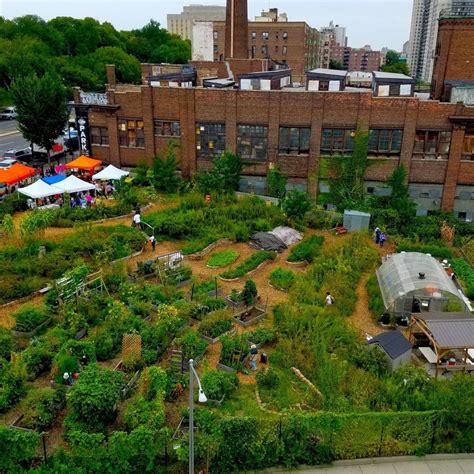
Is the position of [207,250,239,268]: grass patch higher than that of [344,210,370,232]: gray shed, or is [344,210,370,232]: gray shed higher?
[344,210,370,232]: gray shed

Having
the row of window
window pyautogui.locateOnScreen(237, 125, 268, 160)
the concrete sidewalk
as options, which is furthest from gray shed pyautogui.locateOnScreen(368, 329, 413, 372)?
window pyautogui.locateOnScreen(237, 125, 268, 160)

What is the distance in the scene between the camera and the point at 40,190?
1264 inches

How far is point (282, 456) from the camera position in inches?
582

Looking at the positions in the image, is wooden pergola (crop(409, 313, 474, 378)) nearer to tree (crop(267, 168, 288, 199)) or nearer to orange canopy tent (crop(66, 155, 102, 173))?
tree (crop(267, 168, 288, 199))

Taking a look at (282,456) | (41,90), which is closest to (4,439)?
(282,456)

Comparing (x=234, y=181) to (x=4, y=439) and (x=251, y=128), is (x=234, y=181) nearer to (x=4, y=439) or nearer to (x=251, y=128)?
(x=251, y=128)

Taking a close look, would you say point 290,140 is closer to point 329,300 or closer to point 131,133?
point 131,133

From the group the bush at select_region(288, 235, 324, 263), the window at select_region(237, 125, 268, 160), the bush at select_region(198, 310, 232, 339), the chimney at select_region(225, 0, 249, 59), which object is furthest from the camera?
the chimney at select_region(225, 0, 249, 59)

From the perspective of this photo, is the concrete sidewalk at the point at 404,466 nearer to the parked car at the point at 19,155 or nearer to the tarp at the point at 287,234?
the tarp at the point at 287,234

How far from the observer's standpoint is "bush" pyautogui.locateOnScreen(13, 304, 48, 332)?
1931 centimetres

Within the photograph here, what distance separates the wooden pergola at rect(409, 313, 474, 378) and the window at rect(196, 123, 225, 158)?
2279 centimetres

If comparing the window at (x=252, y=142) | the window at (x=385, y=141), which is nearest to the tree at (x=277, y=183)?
the window at (x=252, y=142)

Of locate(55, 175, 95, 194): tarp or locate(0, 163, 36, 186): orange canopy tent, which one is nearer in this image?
locate(55, 175, 95, 194): tarp

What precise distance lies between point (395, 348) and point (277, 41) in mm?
83218
